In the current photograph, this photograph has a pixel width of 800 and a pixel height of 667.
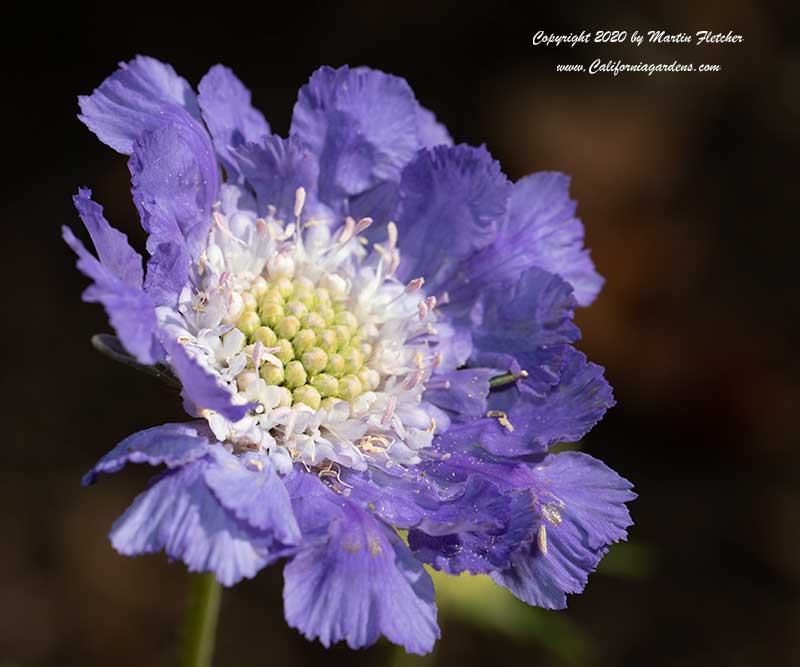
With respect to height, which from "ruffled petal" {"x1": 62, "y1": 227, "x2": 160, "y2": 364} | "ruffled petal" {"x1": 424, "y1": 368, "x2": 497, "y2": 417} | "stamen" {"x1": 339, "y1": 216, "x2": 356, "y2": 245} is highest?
"stamen" {"x1": 339, "y1": 216, "x2": 356, "y2": 245}

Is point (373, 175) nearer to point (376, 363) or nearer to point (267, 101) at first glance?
point (376, 363)

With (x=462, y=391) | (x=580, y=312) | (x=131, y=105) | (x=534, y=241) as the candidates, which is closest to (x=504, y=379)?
(x=462, y=391)

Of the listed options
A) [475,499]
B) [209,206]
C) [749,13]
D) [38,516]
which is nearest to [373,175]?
[209,206]

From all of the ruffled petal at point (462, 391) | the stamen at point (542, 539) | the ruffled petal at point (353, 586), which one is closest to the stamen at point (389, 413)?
the ruffled petal at point (462, 391)

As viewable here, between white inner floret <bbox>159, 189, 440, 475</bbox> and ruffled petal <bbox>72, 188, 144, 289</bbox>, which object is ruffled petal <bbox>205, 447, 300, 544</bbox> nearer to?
white inner floret <bbox>159, 189, 440, 475</bbox>

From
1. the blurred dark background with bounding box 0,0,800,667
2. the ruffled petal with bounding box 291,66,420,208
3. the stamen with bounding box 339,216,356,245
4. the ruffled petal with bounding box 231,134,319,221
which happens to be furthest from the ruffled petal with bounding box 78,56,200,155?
the blurred dark background with bounding box 0,0,800,667

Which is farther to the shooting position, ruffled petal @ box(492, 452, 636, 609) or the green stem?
the green stem

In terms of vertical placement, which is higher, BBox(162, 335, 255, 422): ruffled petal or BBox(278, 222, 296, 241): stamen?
BBox(278, 222, 296, 241): stamen

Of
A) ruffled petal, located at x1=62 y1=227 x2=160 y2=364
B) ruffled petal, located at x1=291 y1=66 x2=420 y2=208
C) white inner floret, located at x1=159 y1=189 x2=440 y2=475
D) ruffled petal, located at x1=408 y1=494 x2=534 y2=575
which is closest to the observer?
ruffled petal, located at x1=62 y1=227 x2=160 y2=364
